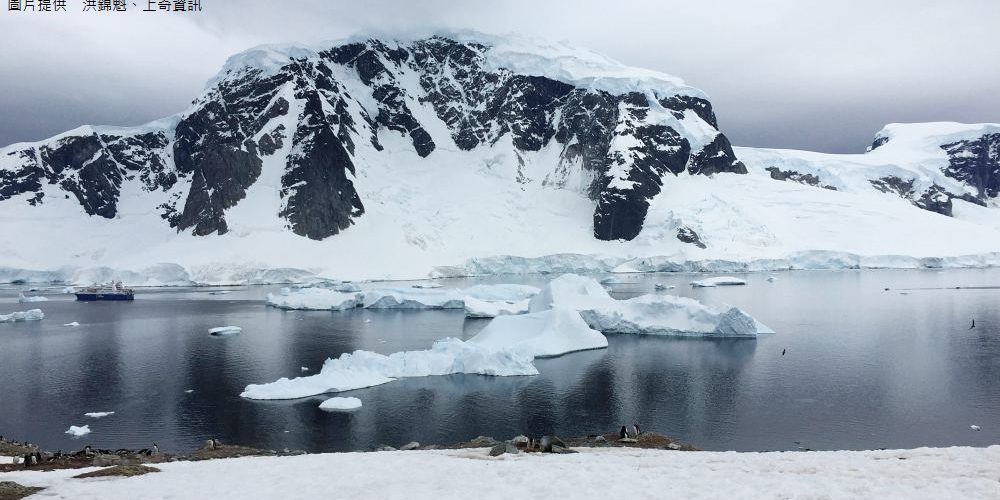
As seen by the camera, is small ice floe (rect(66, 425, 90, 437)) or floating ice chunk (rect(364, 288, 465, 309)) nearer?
small ice floe (rect(66, 425, 90, 437))

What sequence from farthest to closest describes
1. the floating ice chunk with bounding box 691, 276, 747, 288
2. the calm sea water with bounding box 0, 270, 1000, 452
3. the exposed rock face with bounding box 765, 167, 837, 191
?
the exposed rock face with bounding box 765, 167, 837, 191 → the floating ice chunk with bounding box 691, 276, 747, 288 → the calm sea water with bounding box 0, 270, 1000, 452

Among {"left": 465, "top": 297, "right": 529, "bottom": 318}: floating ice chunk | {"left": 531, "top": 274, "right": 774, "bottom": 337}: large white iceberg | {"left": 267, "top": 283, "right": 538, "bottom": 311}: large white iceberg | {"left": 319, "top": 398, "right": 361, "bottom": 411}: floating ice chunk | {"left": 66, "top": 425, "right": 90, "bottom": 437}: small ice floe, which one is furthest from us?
{"left": 267, "top": 283, "right": 538, "bottom": 311}: large white iceberg

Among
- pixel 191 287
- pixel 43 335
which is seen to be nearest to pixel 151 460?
pixel 43 335

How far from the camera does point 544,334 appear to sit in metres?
45.4

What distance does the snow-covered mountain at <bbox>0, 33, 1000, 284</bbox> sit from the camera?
5177 inches

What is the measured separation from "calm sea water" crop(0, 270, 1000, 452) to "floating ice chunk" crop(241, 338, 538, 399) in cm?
97

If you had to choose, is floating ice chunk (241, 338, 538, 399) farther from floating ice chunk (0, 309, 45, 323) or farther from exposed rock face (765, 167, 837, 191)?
exposed rock face (765, 167, 837, 191)

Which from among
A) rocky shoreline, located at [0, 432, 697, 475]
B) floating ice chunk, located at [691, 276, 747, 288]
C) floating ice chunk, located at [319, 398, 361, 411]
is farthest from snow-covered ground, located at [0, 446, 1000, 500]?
floating ice chunk, located at [691, 276, 747, 288]

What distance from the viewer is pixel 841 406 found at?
30.0 metres

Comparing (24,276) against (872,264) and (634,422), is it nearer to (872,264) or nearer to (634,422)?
(634,422)

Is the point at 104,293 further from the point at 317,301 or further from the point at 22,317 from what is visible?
the point at 317,301

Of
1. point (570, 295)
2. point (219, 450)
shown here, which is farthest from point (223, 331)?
point (219, 450)

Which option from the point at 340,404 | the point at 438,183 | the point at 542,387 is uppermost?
the point at 438,183

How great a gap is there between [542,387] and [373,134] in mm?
150962
